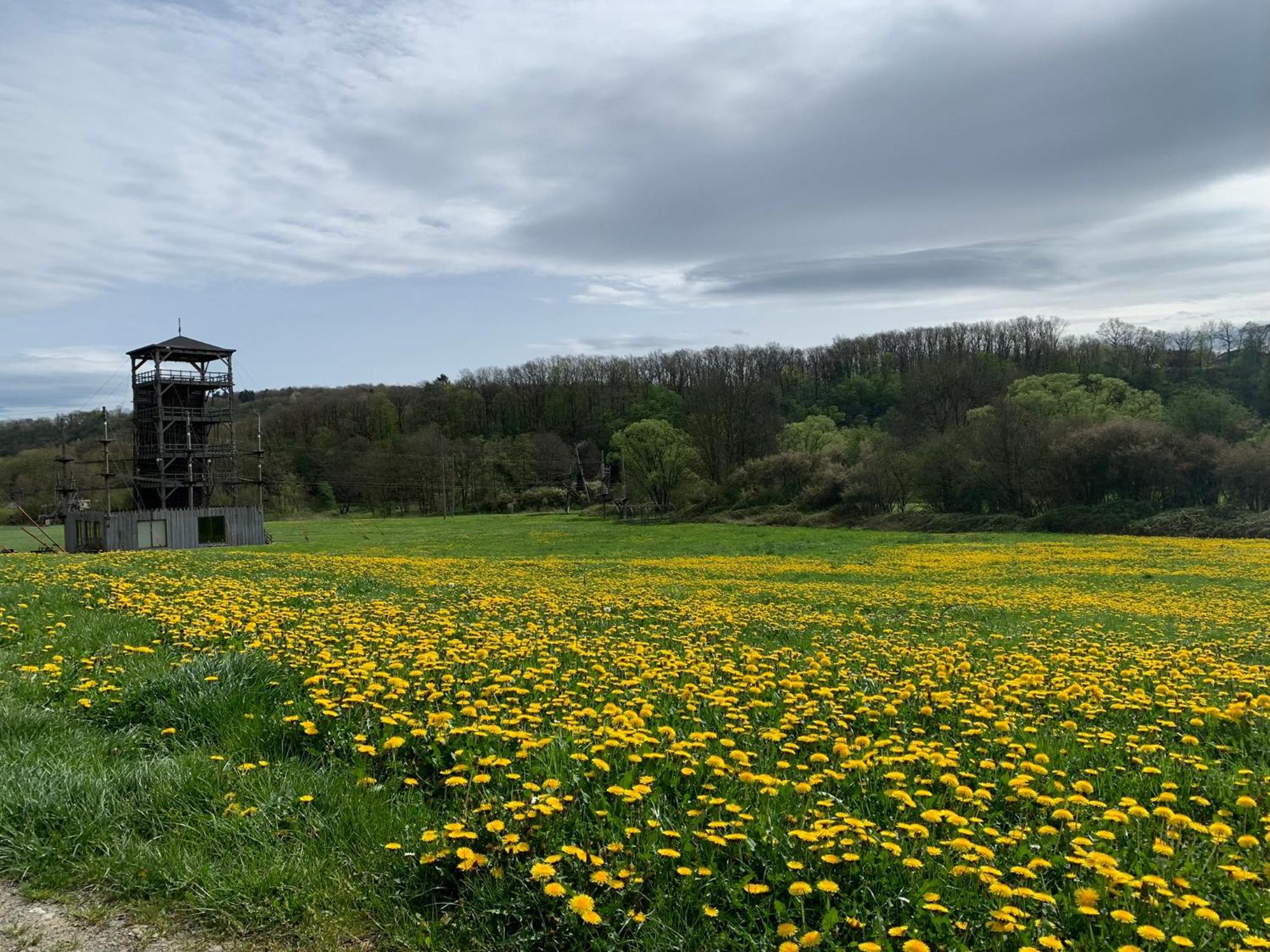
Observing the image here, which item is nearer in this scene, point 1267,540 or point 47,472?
point 1267,540

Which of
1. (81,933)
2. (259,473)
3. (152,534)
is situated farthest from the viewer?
(259,473)

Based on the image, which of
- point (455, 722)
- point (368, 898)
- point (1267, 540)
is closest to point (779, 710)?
point (455, 722)

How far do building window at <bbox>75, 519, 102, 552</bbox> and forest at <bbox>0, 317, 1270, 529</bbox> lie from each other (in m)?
9.68

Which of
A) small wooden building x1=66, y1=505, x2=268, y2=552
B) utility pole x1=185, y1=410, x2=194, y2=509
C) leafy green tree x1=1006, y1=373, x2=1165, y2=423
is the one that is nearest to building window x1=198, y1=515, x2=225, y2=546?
small wooden building x1=66, y1=505, x2=268, y2=552

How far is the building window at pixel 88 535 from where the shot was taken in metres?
47.4

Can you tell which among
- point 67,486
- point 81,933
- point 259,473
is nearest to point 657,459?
point 259,473

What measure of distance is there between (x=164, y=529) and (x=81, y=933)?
5095cm

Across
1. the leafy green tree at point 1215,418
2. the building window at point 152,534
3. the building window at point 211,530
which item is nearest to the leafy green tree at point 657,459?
the building window at point 211,530

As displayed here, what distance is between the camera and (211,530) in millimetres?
50469

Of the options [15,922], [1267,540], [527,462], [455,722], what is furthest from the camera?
[527,462]

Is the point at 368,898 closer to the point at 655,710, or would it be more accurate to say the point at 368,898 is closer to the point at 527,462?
the point at 655,710

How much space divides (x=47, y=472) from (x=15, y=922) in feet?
332

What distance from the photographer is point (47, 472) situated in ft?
283

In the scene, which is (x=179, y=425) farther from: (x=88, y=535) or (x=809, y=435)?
(x=809, y=435)
